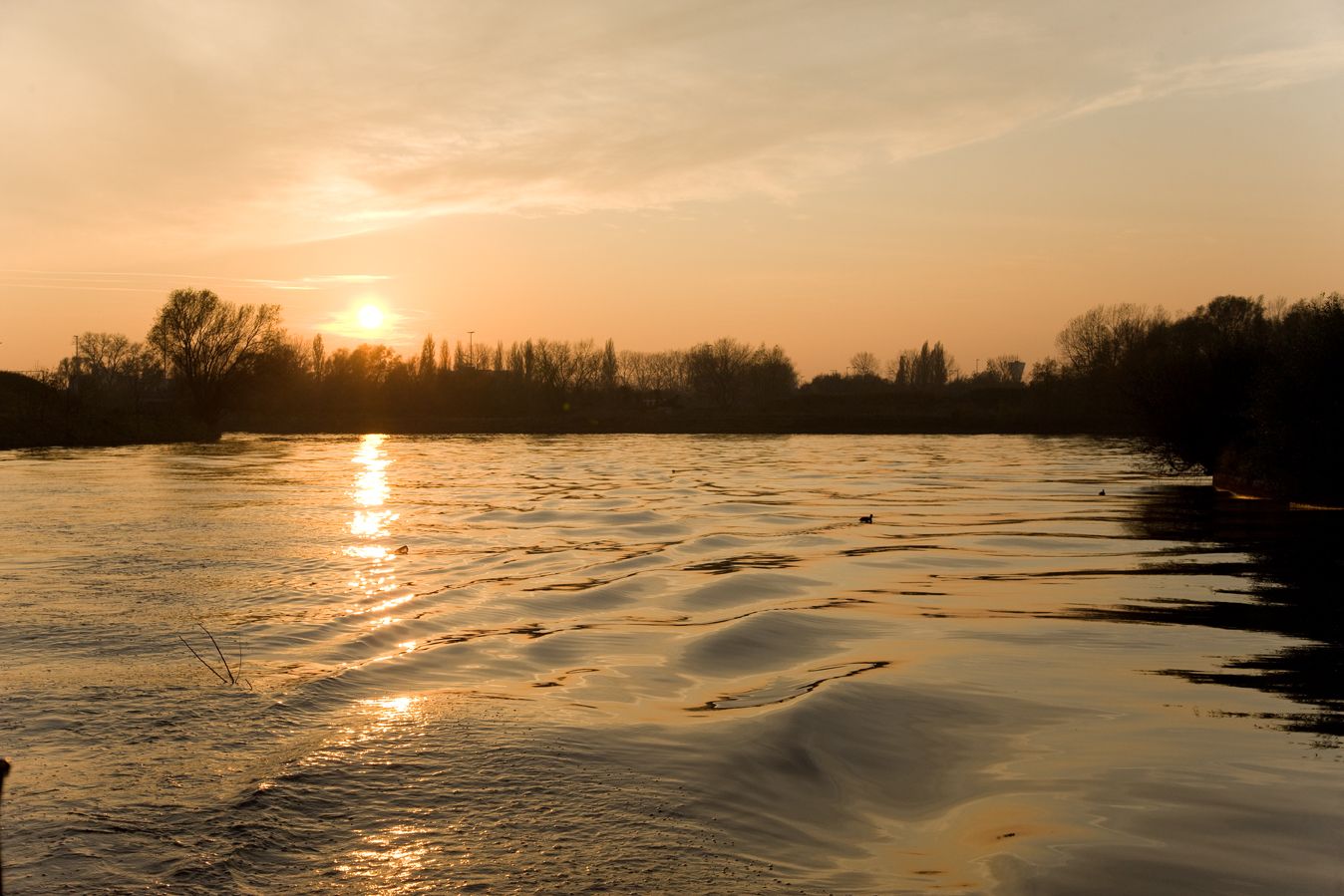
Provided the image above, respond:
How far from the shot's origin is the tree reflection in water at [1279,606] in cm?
1241

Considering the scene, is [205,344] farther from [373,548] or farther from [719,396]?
[719,396]

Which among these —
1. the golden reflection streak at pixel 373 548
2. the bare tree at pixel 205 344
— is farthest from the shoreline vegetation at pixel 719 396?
the golden reflection streak at pixel 373 548

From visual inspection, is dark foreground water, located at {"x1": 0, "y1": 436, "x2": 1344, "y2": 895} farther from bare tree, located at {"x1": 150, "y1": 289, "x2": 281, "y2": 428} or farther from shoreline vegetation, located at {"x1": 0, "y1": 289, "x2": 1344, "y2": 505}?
bare tree, located at {"x1": 150, "y1": 289, "x2": 281, "y2": 428}

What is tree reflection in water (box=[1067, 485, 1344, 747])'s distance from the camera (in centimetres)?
1241

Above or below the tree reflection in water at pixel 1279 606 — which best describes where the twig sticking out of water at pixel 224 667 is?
above

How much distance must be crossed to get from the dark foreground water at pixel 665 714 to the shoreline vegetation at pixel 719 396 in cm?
1462

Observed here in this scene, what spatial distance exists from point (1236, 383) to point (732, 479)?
23747mm

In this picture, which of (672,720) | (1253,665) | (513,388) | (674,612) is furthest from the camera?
(513,388)

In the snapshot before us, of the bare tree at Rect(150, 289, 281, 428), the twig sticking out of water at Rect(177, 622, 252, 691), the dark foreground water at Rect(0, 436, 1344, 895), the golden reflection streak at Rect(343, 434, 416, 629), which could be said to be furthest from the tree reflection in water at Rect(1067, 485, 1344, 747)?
the bare tree at Rect(150, 289, 281, 428)

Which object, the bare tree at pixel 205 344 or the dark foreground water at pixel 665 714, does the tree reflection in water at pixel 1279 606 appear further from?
the bare tree at pixel 205 344

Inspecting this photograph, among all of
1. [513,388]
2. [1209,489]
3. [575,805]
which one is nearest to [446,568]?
[575,805]

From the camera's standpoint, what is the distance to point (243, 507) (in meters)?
33.7

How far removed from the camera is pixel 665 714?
36.6 ft

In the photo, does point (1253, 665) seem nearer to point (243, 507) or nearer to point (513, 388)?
point (243, 507)
